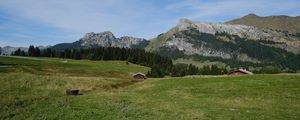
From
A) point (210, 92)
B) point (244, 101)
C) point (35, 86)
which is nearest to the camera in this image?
point (244, 101)

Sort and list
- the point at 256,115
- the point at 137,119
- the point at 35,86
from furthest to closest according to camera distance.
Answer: the point at 35,86 → the point at 256,115 → the point at 137,119

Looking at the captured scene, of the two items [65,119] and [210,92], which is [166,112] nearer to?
[65,119]

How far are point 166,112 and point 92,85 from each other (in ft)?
103

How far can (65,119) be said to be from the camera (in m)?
26.4

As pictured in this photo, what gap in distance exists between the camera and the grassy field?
2853 centimetres

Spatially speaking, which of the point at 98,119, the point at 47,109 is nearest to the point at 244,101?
the point at 98,119

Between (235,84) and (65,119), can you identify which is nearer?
(65,119)

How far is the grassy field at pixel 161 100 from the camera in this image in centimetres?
2853

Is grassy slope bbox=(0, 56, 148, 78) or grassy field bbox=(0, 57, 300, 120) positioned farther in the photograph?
grassy slope bbox=(0, 56, 148, 78)

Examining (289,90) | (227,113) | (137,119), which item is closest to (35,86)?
(137,119)

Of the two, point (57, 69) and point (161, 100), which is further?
point (57, 69)

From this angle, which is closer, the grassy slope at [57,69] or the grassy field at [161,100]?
the grassy field at [161,100]

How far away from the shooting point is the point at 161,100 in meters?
40.1

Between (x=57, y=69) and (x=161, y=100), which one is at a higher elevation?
(x=57, y=69)
